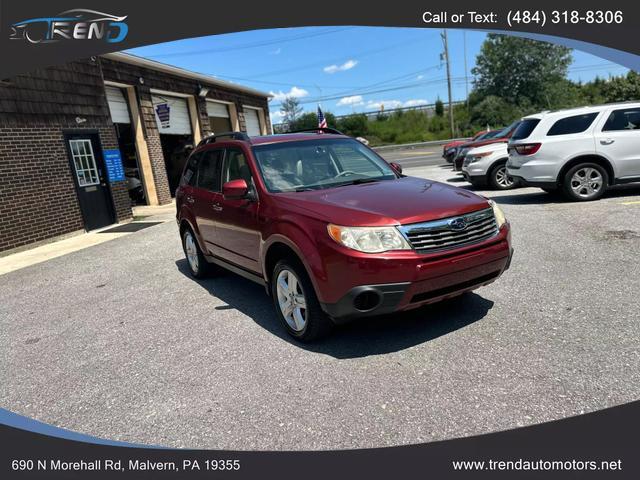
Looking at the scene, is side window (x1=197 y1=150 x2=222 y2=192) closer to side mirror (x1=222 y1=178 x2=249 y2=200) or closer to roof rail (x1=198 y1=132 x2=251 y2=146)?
roof rail (x1=198 y1=132 x2=251 y2=146)

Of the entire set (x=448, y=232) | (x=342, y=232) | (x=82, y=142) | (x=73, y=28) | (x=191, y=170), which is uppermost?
(x=73, y=28)

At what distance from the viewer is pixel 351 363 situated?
3479 millimetres

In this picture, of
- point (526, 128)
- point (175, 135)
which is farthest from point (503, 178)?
point (175, 135)

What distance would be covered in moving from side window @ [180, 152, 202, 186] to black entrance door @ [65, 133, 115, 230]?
630cm

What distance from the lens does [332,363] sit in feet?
11.5

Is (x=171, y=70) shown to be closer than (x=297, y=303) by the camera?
No

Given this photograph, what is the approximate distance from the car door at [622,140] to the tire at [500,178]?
3158 mm

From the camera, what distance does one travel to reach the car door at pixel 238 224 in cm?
439

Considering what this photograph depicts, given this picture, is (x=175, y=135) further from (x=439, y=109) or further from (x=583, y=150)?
(x=439, y=109)

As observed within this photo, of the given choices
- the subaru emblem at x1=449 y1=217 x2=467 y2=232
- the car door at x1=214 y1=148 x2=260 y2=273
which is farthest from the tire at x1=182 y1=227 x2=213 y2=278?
the subaru emblem at x1=449 y1=217 x2=467 y2=232

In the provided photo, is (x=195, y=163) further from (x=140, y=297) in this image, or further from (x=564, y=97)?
(x=564, y=97)

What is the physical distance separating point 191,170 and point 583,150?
6.97m

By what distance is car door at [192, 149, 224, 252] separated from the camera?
5.28 metres

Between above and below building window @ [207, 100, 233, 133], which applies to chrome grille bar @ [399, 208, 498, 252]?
below
